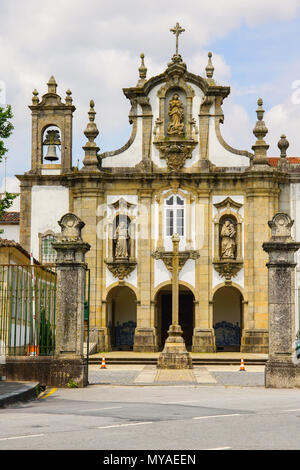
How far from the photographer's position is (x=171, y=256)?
39406mm

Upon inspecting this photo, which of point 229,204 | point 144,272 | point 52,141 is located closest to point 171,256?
point 144,272

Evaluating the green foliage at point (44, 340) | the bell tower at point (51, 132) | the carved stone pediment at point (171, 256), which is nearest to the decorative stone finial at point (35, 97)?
the bell tower at point (51, 132)

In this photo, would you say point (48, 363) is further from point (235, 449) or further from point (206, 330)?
point (206, 330)

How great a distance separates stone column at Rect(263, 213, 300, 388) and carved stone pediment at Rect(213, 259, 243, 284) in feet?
61.4

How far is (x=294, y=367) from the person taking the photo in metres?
19.5

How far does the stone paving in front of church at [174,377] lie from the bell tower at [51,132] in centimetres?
1422

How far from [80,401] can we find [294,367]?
5842 millimetres

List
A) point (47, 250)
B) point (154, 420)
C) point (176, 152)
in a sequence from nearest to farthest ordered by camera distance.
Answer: point (154, 420), point (176, 152), point (47, 250)

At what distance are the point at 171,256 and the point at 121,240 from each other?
253 centimetres

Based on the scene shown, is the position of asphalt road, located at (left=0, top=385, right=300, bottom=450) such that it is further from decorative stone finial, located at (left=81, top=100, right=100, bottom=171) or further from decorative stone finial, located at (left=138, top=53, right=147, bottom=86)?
decorative stone finial, located at (left=138, top=53, right=147, bottom=86)

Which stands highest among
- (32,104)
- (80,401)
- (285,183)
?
(32,104)

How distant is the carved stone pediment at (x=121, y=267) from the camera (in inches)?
1555

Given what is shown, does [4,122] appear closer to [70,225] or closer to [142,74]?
[70,225]
